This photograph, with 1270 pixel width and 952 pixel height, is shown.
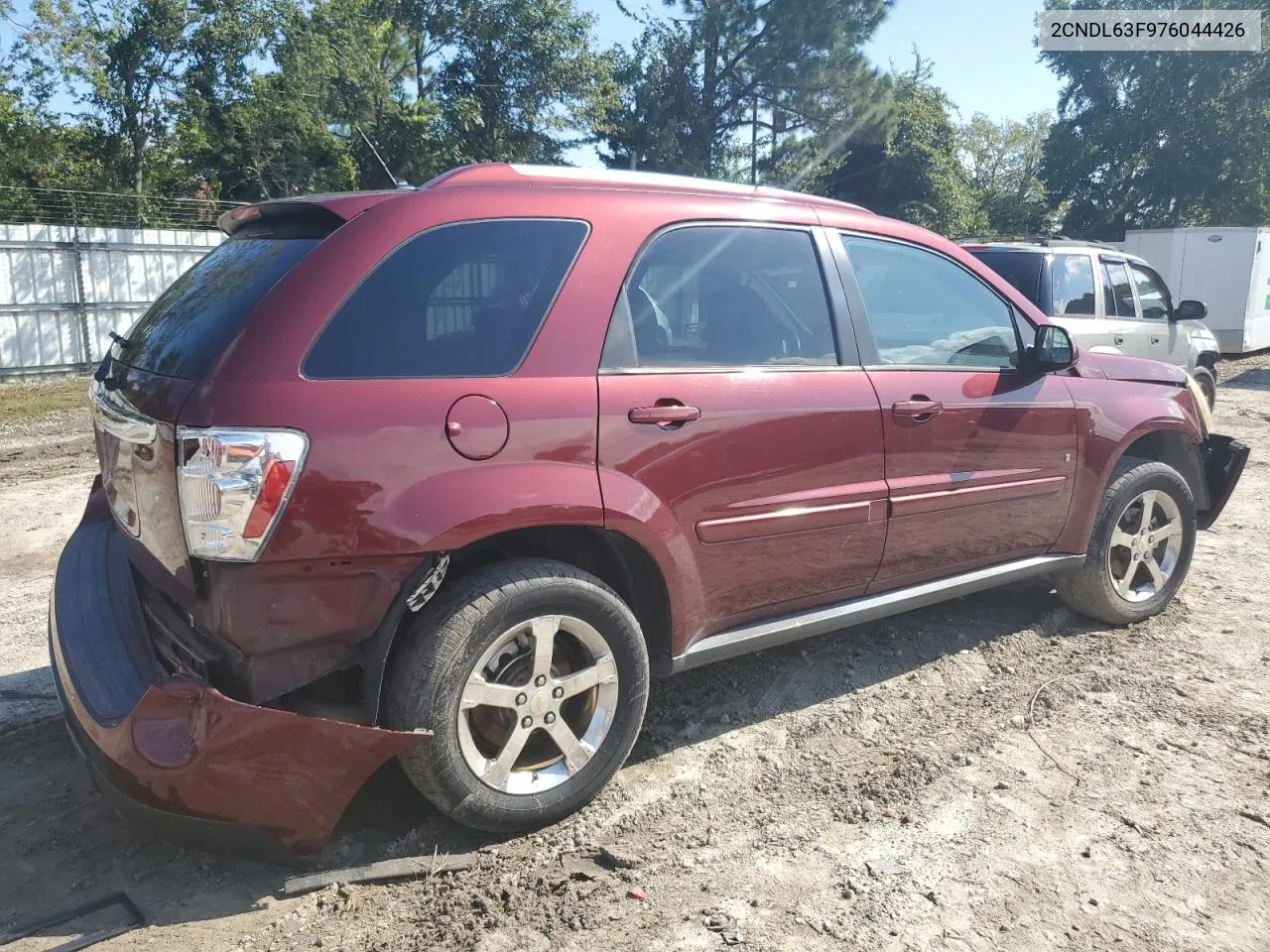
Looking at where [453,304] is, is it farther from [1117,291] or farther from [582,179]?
[1117,291]

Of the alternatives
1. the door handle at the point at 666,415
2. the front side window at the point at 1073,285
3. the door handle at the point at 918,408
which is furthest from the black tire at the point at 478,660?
the front side window at the point at 1073,285

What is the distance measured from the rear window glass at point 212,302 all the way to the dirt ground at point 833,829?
1390 millimetres

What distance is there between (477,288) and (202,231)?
630 inches

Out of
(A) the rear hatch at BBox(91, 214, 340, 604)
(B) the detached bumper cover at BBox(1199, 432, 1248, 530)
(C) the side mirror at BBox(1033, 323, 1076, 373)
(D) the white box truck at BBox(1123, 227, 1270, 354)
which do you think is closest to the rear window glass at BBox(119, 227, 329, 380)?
(A) the rear hatch at BBox(91, 214, 340, 604)

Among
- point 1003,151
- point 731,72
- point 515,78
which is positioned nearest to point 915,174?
point 731,72

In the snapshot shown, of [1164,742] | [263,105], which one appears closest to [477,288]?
[1164,742]

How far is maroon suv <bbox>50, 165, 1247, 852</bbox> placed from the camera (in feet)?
7.88

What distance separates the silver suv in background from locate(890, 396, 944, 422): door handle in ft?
14.5

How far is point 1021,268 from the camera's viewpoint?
26.5 ft

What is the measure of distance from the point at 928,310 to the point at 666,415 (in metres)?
1.54

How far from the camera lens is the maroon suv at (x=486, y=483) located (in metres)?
2.40

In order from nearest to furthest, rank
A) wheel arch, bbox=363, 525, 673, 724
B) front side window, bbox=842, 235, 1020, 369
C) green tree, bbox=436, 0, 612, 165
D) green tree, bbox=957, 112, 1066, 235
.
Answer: wheel arch, bbox=363, 525, 673, 724
front side window, bbox=842, 235, 1020, 369
green tree, bbox=436, 0, 612, 165
green tree, bbox=957, 112, 1066, 235

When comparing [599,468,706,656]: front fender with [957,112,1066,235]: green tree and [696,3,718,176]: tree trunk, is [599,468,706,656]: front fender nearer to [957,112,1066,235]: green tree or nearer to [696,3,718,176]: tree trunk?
[696,3,718,176]: tree trunk

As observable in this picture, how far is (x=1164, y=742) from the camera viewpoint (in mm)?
3506
